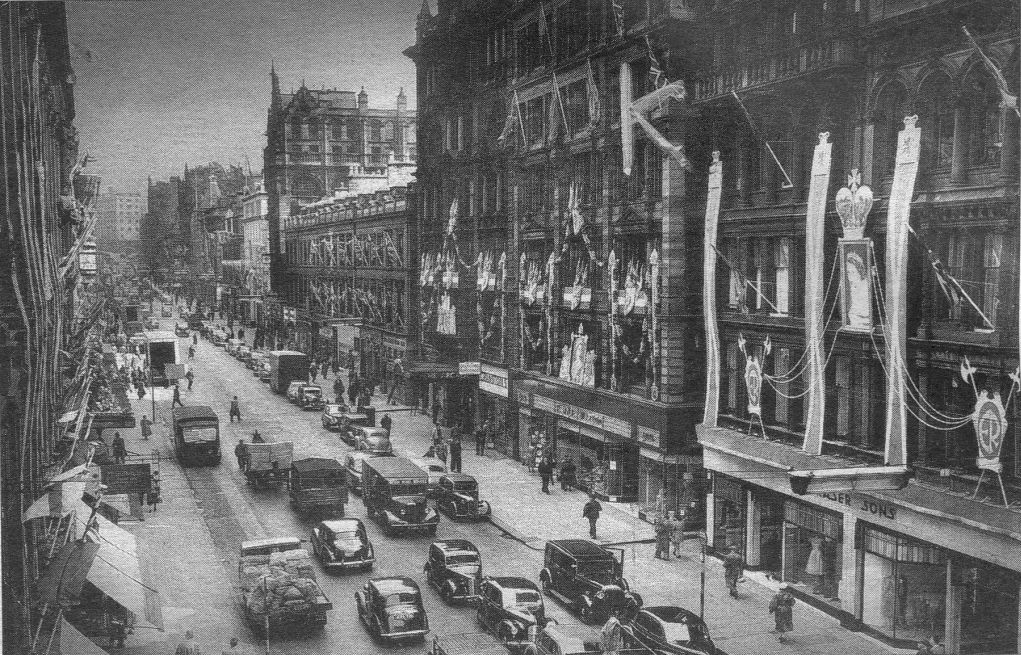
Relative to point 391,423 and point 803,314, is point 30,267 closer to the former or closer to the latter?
point 391,423

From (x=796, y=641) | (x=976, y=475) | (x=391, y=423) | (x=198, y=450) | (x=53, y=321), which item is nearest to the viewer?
(x=976, y=475)

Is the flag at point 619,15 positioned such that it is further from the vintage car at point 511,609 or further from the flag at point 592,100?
the vintage car at point 511,609

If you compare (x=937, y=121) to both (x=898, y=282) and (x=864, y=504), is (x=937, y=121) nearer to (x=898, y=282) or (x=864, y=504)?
(x=898, y=282)

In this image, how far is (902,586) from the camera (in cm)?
1609

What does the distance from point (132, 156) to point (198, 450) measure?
19.9ft

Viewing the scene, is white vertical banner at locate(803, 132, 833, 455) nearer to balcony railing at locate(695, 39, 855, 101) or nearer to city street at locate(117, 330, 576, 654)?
balcony railing at locate(695, 39, 855, 101)

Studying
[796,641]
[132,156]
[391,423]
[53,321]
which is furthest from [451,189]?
[796,641]

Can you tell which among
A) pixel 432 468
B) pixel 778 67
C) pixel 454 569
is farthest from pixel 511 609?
pixel 778 67

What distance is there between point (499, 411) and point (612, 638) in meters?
7.10

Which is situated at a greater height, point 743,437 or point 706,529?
point 743,437

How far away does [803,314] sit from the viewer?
18375mm

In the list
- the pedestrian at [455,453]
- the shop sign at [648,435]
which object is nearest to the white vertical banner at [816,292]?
the shop sign at [648,435]

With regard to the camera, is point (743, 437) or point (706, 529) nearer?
point (743, 437)

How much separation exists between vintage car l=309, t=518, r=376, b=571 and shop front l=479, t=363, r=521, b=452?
394cm
